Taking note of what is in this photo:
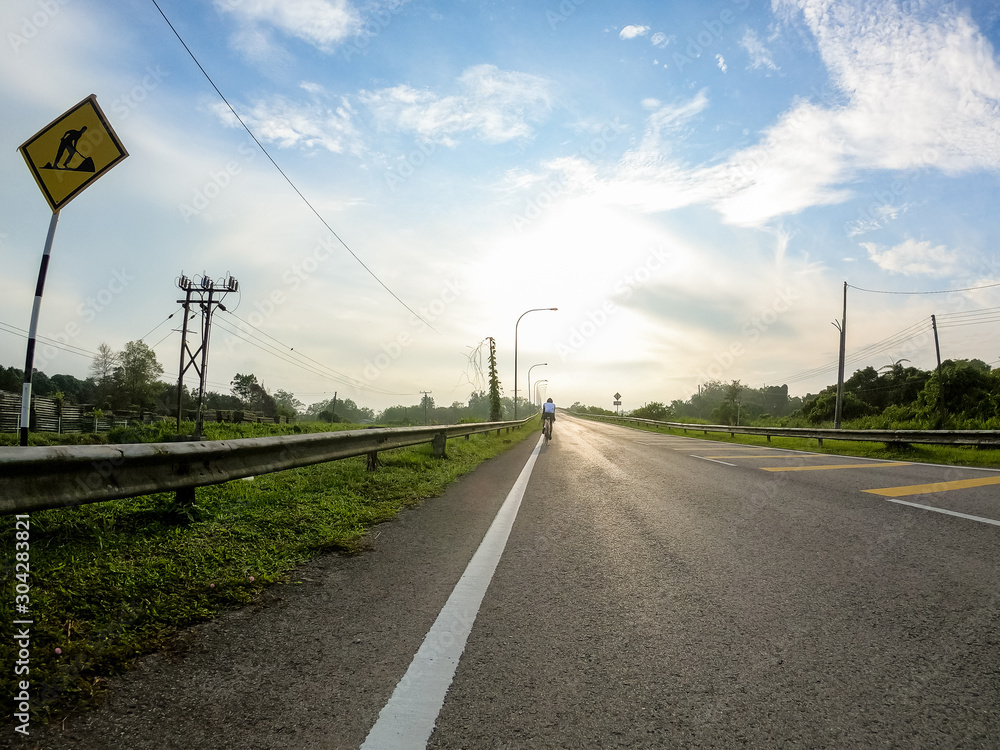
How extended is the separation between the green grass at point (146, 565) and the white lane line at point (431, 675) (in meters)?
1.06

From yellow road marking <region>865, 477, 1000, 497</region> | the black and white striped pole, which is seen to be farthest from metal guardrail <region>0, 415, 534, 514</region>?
yellow road marking <region>865, 477, 1000, 497</region>

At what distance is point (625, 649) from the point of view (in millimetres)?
2312

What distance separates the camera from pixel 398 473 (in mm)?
8336

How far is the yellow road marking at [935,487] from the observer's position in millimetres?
6805

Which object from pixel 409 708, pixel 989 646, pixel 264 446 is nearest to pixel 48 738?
pixel 409 708

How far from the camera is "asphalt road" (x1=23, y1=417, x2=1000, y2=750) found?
1697 millimetres

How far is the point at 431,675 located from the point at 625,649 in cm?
86

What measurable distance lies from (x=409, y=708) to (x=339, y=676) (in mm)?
399

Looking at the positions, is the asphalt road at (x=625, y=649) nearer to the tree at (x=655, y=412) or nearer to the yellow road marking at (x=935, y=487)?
the yellow road marking at (x=935, y=487)

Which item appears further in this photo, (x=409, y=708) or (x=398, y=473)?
(x=398, y=473)

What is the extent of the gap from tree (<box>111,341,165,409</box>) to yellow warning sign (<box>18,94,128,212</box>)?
80.9 meters

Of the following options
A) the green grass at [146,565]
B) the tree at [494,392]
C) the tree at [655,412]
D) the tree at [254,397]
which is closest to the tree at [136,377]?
the tree at [254,397]

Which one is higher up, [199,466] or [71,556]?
[199,466]

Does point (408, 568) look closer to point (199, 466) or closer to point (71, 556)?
point (199, 466)
